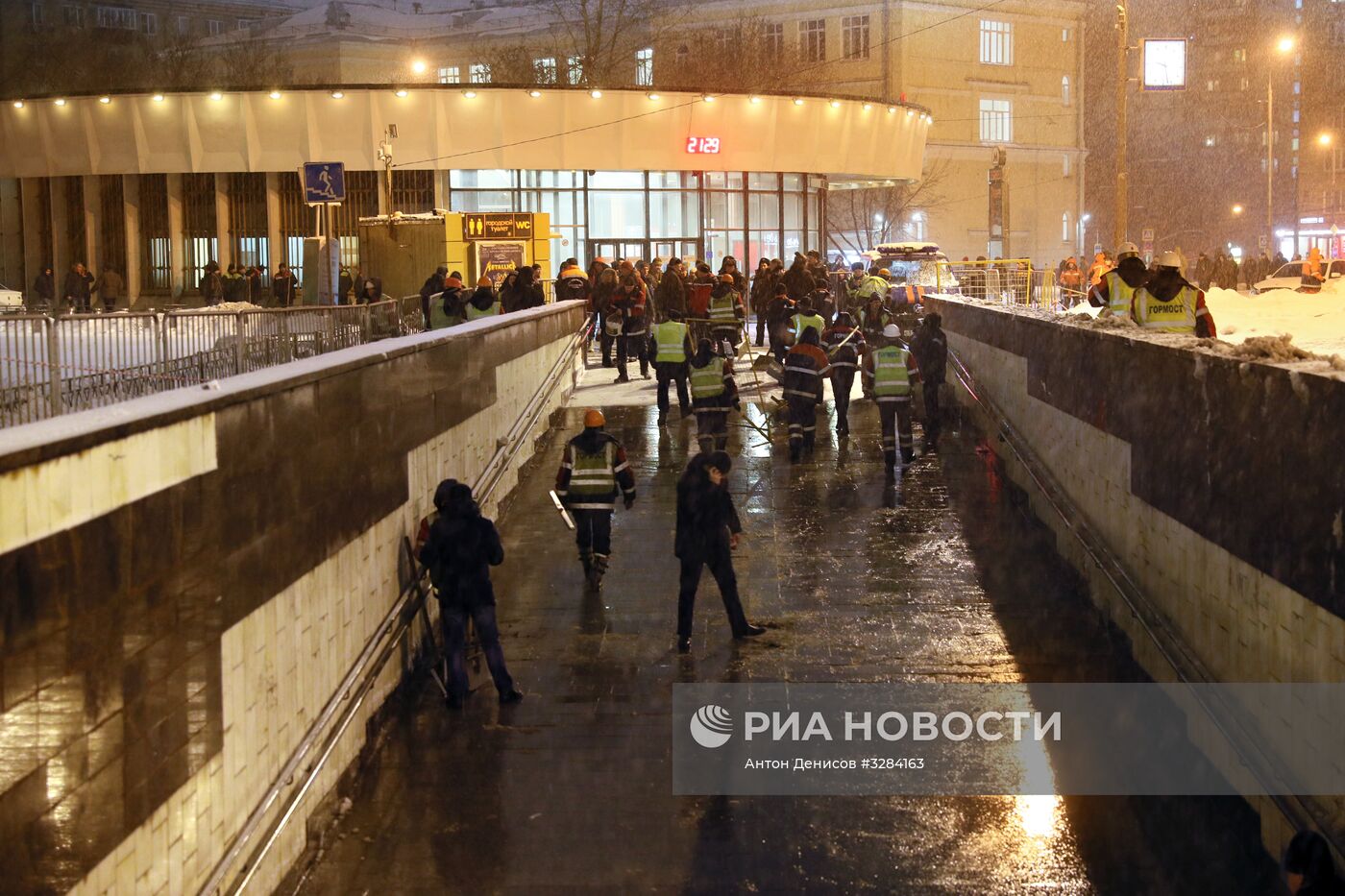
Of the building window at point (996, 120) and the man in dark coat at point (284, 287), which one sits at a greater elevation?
the building window at point (996, 120)

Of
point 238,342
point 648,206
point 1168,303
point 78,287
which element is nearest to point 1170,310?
point 1168,303

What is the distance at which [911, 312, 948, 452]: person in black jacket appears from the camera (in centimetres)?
2083

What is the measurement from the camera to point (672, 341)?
2059 cm

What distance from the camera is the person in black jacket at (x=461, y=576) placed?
1020cm

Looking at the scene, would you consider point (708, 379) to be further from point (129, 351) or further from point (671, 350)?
point (129, 351)

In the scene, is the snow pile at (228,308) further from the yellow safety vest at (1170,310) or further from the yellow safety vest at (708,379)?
the yellow safety vest at (1170,310)

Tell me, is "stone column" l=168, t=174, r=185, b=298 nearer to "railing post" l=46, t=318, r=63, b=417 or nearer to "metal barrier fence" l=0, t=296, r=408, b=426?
"metal barrier fence" l=0, t=296, r=408, b=426

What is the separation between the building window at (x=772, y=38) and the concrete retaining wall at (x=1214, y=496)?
194ft

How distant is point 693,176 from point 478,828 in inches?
1530

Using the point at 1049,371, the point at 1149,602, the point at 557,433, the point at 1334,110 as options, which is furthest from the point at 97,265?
the point at 1334,110

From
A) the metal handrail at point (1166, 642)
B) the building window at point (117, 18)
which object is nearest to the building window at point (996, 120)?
the building window at point (117, 18)

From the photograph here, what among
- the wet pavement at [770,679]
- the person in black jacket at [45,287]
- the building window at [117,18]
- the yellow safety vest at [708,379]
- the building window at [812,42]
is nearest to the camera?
the wet pavement at [770,679]

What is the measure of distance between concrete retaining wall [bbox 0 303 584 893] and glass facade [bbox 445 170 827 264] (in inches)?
1337

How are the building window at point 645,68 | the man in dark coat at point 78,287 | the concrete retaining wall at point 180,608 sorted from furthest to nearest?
the building window at point 645,68, the man in dark coat at point 78,287, the concrete retaining wall at point 180,608
